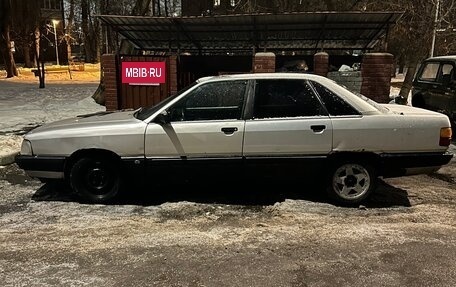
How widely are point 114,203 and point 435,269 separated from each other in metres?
3.53

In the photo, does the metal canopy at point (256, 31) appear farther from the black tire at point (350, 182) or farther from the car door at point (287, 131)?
the black tire at point (350, 182)

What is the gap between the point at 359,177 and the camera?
5.16 meters

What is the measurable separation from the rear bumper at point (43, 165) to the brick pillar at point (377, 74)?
6.84 meters

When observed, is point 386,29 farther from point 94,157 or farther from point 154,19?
point 94,157

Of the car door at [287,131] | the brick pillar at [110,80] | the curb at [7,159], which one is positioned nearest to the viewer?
the car door at [287,131]

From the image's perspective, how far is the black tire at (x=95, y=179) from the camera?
16.9 ft

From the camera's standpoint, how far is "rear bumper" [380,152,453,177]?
505cm

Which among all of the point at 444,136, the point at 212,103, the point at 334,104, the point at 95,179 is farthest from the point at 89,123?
the point at 444,136

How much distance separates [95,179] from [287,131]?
7.77ft

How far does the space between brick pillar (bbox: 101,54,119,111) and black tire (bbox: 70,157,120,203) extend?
5.26 m

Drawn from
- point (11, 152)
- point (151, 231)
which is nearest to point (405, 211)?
point (151, 231)

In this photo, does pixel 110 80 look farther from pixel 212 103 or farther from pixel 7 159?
pixel 212 103

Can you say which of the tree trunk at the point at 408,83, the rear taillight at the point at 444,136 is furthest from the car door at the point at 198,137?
the tree trunk at the point at 408,83

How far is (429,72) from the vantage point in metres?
10.7
